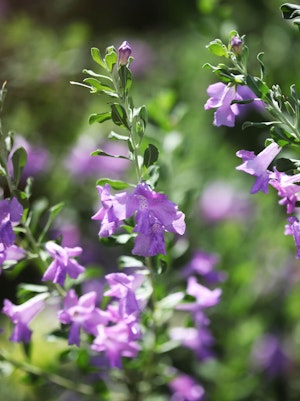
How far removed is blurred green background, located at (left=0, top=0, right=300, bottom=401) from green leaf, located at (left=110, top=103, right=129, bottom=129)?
1.29 feet

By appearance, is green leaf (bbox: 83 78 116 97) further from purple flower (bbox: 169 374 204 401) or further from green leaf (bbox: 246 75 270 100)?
purple flower (bbox: 169 374 204 401)

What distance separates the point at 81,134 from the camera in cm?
215

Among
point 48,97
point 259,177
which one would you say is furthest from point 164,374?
A: point 48,97

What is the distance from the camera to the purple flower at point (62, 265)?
0.83 meters

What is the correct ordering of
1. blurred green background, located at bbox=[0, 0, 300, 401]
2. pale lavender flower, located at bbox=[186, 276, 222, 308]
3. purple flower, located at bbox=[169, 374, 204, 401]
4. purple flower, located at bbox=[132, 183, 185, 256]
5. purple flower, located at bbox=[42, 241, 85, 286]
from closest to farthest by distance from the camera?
purple flower, located at bbox=[132, 183, 185, 256], purple flower, located at bbox=[42, 241, 85, 286], pale lavender flower, located at bbox=[186, 276, 222, 308], purple flower, located at bbox=[169, 374, 204, 401], blurred green background, located at bbox=[0, 0, 300, 401]

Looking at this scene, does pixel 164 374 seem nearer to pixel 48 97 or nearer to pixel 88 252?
pixel 88 252

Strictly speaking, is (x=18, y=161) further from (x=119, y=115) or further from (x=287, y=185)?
(x=287, y=185)

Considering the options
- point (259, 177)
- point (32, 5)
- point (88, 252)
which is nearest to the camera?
point (259, 177)

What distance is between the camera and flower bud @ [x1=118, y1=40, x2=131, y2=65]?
0.74 m

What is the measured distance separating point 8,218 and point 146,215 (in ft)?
0.56

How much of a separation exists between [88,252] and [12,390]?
433 millimetres

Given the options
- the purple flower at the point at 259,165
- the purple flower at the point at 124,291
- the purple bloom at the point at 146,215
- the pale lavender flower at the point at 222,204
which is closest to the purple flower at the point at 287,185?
the purple flower at the point at 259,165

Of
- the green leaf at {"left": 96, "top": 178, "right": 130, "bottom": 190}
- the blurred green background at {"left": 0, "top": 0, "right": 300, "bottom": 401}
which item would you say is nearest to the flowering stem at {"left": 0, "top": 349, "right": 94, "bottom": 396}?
the blurred green background at {"left": 0, "top": 0, "right": 300, "bottom": 401}

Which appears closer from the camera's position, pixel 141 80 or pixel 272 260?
pixel 272 260
